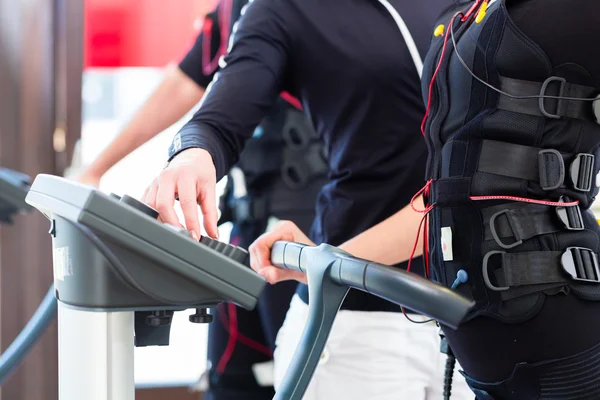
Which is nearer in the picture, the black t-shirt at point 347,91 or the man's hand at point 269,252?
the man's hand at point 269,252

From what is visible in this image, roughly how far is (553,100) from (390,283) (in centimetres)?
42

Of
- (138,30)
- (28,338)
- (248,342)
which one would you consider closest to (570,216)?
(28,338)

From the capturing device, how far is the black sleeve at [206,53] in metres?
1.98

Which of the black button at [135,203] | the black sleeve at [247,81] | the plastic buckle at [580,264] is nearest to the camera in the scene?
the black button at [135,203]

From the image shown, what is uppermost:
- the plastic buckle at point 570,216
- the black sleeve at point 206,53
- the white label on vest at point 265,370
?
the black sleeve at point 206,53

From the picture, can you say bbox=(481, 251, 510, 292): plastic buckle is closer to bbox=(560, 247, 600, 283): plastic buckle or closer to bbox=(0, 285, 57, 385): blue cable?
bbox=(560, 247, 600, 283): plastic buckle

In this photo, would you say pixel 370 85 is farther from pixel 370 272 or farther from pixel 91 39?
pixel 91 39

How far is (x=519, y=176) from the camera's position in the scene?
1036 millimetres

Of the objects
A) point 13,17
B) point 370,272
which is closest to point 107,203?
point 370,272

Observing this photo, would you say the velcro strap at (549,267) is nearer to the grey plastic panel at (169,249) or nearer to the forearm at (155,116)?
the grey plastic panel at (169,249)

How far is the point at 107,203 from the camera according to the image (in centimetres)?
73

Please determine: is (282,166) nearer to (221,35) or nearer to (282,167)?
(282,167)

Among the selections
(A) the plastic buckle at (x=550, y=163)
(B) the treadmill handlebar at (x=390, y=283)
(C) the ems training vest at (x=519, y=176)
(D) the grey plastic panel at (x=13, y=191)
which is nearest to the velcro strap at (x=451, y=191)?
(C) the ems training vest at (x=519, y=176)

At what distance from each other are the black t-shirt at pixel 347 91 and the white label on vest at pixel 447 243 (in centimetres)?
40
